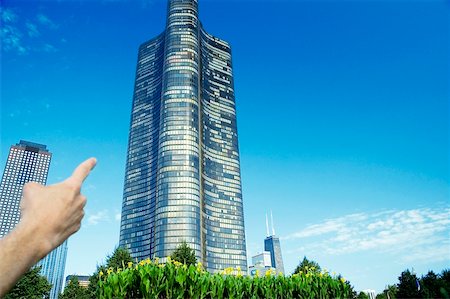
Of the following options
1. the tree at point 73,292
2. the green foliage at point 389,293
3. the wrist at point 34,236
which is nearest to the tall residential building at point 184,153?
the tree at point 73,292

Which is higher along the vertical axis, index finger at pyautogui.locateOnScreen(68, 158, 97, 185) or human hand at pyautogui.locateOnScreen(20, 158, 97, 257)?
index finger at pyautogui.locateOnScreen(68, 158, 97, 185)

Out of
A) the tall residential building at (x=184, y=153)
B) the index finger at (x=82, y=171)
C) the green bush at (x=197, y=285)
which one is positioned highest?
the tall residential building at (x=184, y=153)

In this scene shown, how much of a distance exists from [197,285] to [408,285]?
19622 mm

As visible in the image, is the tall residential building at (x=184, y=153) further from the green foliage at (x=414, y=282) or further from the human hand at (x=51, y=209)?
the human hand at (x=51, y=209)

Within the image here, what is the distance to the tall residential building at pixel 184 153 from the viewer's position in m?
92.3

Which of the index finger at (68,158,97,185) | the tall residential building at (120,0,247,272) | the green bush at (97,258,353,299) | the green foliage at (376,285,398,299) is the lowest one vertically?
the green foliage at (376,285,398,299)

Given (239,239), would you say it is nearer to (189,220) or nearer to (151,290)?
(189,220)

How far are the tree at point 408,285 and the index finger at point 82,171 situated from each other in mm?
24800

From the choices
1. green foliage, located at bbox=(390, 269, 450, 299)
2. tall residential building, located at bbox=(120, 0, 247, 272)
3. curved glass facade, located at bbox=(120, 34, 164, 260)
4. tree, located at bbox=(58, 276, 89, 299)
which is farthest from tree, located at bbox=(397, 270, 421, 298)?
curved glass facade, located at bbox=(120, 34, 164, 260)

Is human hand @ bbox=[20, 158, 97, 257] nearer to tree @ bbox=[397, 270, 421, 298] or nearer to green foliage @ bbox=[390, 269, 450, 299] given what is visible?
green foliage @ bbox=[390, 269, 450, 299]

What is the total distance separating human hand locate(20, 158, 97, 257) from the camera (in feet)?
6.10

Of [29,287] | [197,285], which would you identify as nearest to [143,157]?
[29,287]

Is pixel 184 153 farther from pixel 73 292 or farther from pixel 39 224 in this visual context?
pixel 39 224

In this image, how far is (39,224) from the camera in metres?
1.85
